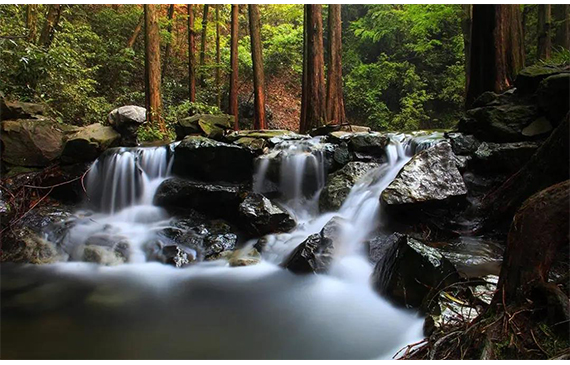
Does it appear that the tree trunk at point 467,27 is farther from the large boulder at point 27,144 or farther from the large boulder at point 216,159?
the large boulder at point 27,144

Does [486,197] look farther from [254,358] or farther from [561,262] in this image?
[254,358]

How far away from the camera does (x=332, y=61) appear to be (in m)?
11.4

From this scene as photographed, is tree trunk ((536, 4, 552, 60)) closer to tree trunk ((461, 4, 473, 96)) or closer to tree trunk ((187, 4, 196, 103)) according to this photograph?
tree trunk ((461, 4, 473, 96))

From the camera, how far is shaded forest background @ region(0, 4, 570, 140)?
12.0 m

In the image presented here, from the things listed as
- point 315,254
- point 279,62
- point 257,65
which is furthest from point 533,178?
point 279,62

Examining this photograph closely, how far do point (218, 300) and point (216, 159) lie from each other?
3616 millimetres

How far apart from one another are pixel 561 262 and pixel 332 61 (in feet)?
29.9

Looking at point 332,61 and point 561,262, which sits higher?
point 332,61

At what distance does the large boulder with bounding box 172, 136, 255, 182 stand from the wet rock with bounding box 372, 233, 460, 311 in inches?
165

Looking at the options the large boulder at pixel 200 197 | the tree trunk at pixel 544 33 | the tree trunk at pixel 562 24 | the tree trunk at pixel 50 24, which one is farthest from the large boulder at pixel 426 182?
the tree trunk at pixel 50 24

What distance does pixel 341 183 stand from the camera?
6.77 metres

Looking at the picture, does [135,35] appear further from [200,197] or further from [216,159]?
[200,197]

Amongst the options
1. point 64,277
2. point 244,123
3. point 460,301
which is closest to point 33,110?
point 64,277

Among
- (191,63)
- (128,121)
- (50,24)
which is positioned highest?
(50,24)
